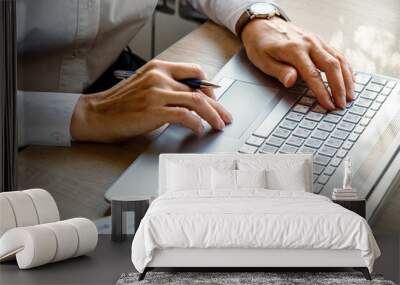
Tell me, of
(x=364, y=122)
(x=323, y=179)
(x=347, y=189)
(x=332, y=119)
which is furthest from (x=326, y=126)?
(x=347, y=189)

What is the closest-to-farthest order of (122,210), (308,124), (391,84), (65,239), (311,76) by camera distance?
(65,239)
(122,210)
(311,76)
(308,124)
(391,84)

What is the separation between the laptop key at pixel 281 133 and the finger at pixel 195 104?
426 mm

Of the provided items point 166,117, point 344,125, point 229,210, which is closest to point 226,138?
point 166,117

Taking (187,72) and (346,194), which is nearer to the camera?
(346,194)

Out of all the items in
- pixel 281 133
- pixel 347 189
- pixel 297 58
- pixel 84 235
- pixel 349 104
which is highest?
pixel 297 58

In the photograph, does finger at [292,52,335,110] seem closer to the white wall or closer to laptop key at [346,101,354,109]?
laptop key at [346,101,354,109]

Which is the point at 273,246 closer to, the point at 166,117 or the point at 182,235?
the point at 182,235

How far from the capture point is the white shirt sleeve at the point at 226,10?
19.5 ft

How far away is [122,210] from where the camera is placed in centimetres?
566

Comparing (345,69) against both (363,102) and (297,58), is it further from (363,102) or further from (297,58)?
(297,58)

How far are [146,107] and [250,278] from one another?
6.41 feet

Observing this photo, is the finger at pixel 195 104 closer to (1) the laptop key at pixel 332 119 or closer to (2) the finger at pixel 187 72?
(2) the finger at pixel 187 72

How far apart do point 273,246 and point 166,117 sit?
1.81 metres

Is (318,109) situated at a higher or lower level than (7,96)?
higher
